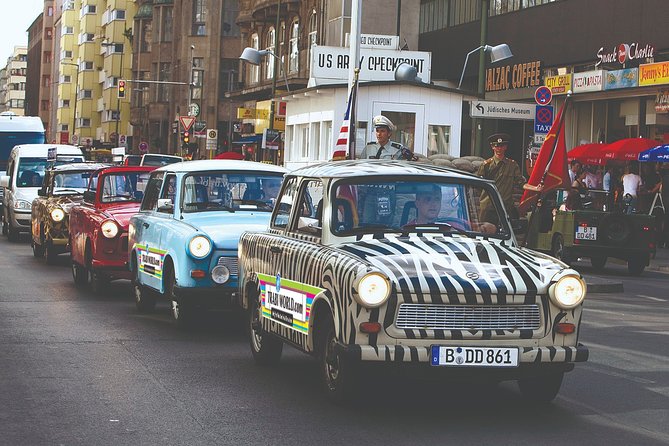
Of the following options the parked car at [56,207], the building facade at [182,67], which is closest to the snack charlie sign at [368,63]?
the parked car at [56,207]

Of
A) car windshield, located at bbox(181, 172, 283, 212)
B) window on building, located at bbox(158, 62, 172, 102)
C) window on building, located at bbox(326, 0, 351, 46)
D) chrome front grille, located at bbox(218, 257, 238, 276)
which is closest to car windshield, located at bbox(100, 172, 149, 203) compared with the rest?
car windshield, located at bbox(181, 172, 283, 212)

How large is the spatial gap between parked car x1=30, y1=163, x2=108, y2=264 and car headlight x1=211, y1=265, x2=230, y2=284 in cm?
887

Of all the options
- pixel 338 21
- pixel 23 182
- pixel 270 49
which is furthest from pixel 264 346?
pixel 270 49

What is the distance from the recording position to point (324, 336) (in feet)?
30.7

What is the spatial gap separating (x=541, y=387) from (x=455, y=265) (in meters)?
1.16

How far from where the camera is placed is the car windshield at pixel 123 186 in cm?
1889

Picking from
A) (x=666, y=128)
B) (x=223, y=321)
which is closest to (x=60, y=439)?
(x=223, y=321)

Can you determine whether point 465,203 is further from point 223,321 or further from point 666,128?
point 666,128

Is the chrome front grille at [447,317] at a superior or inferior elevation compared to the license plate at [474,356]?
superior

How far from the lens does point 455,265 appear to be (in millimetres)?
Answer: 8930

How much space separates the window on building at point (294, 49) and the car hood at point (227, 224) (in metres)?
50.5

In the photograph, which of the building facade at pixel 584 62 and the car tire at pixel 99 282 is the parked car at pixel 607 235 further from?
the car tire at pixel 99 282

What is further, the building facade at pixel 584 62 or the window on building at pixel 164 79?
the window on building at pixel 164 79

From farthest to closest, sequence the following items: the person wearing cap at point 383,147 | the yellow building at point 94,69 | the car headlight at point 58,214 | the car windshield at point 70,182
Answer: the yellow building at point 94,69
the car windshield at point 70,182
the car headlight at point 58,214
the person wearing cap at point 383,147
